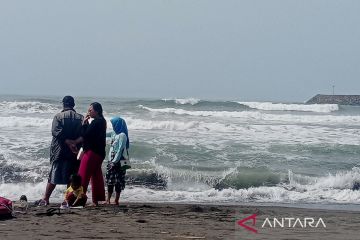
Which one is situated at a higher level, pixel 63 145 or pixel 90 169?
pixel 63 145

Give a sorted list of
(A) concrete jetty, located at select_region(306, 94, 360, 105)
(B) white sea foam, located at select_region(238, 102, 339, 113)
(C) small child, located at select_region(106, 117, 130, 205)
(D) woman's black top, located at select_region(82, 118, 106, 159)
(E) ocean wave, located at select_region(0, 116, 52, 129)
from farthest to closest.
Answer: (A) concrete jetty, located at select_region(306, 94, 360, 105) → (B) white sea foam, located at select_region(238, 102, 339, 113) → (E) ocean wave, located at select_region(0, 116, 52, 129) → (C) small child, located at select_region(106, 117, 130, 205) → (D) woman's black top, located at select_region(82, 118, 106, 159)

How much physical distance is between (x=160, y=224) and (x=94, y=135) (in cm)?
196

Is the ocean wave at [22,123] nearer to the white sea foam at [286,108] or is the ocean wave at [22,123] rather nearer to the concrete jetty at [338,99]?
the white sea foam at [286,108]

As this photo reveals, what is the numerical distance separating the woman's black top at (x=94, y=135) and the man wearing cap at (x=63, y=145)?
0.59ft

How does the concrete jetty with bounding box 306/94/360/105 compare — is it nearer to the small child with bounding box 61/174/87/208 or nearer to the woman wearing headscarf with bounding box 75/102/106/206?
the woman wearing headscarf with bounding box 75/102/106/206

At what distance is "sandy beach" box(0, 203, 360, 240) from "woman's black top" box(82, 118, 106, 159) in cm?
87

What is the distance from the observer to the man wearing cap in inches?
342

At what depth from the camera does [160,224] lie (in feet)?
24.0

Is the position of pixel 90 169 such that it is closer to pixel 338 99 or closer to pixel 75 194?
pixel 75 194

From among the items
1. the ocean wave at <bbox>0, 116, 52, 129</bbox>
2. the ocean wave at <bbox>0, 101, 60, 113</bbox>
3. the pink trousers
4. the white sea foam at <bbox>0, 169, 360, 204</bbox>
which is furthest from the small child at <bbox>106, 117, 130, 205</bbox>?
the ocean wave at <bbox>0, 101, 60, 113</bbox>

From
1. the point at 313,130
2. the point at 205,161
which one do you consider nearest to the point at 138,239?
the point at 205,161

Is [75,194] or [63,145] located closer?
[75,194]

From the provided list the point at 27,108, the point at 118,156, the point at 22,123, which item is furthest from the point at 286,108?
the point at 118,156

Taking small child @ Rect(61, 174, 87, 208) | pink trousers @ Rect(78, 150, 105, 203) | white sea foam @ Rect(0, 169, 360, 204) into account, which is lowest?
white sea foam @ Rect(0, 169, 360, 204)
